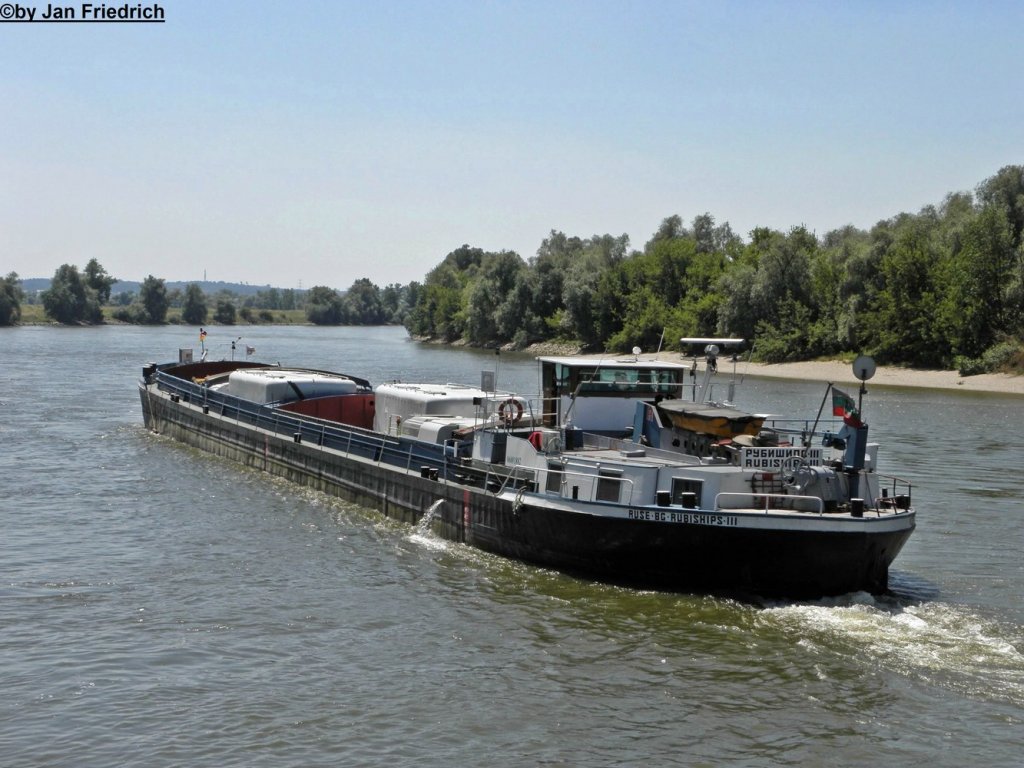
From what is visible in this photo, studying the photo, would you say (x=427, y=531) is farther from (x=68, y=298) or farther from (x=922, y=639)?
(x=68, y=298)

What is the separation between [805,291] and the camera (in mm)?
92438

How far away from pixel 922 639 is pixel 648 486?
5.34 m

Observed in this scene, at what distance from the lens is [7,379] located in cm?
6938

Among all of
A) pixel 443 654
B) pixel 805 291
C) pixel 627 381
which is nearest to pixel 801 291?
pixel 805 291

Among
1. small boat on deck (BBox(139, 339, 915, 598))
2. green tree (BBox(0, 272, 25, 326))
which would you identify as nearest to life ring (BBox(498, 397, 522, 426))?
small boat on deck (BBox(139, 339, 915, 598))

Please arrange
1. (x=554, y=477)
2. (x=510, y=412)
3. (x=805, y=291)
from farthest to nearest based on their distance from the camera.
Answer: (x=805, y=291), (x=510, y=412), (x=554, y=477)

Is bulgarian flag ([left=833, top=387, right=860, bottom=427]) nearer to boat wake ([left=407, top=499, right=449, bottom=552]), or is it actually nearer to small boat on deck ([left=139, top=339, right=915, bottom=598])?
small boat on deck ([left=139, top=339, right=915, bottom=598])

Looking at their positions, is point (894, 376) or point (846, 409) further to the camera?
point (894, 376)

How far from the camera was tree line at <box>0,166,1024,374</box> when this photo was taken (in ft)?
252

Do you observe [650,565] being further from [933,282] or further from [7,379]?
[933,282]

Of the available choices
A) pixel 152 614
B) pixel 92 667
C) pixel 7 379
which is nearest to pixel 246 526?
pixel 152 614

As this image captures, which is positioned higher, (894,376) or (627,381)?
(627,381)

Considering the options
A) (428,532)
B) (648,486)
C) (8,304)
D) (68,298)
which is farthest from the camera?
(68,298)

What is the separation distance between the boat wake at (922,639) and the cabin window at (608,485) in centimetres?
354
